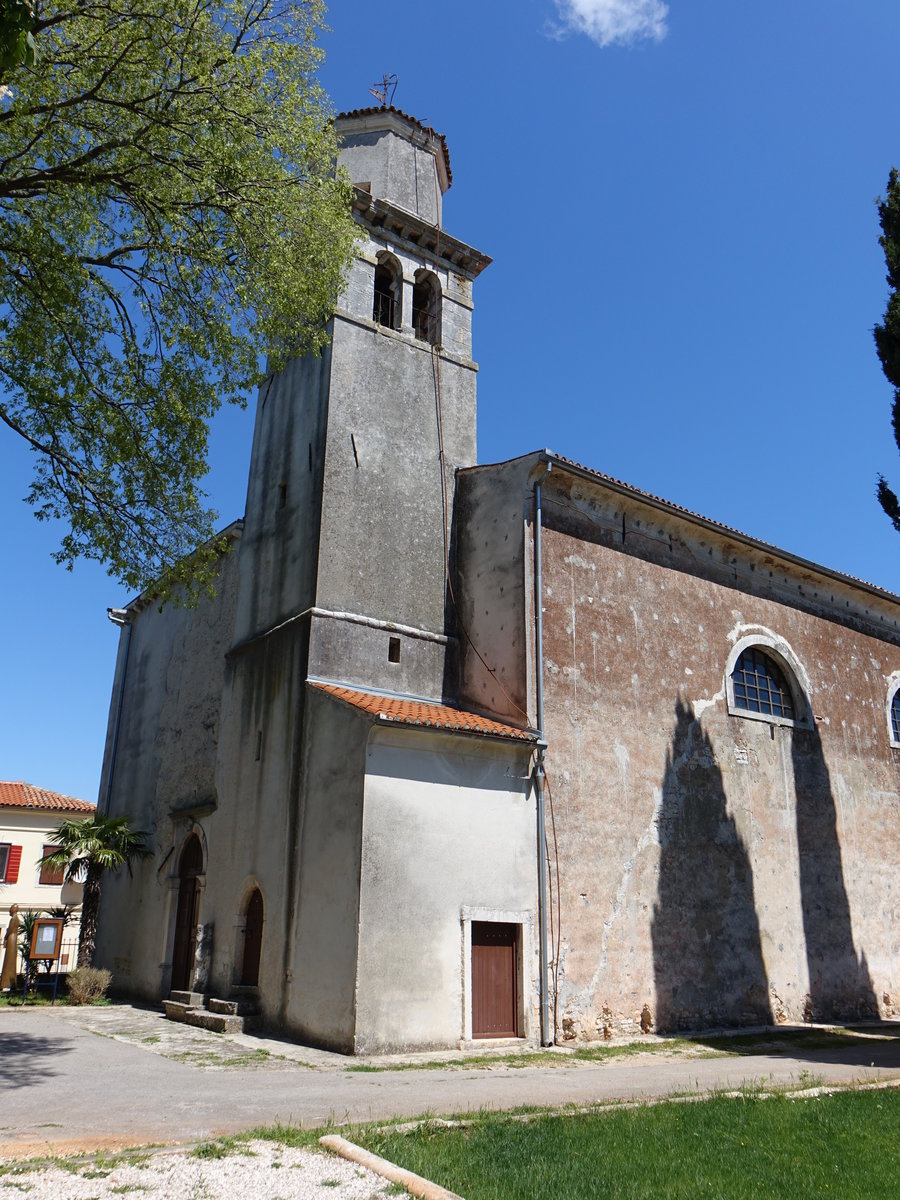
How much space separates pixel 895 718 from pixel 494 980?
13.5 m

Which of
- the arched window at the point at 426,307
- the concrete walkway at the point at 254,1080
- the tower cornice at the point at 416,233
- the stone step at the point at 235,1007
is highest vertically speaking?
the tower cornice at the point at 416,233

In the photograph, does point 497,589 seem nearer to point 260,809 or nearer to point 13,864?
point 260,809

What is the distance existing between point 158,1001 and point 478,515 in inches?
447

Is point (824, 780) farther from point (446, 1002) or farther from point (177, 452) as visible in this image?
point (177, 452)

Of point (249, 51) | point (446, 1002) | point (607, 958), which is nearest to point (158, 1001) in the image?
point (446, 1002)

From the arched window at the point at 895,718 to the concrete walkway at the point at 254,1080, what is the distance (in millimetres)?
8781

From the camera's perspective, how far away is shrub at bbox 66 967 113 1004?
1744cm

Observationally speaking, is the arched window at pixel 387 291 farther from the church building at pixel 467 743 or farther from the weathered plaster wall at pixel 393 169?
the weathered plaster wall at pixel 393 169

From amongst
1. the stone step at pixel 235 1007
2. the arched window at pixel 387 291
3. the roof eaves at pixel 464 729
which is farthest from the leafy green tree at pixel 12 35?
the arched window at pixel 387 291

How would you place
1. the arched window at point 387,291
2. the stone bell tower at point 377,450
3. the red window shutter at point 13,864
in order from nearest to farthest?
the stone bell tower at point 377,450, the arched window at point 387,291, the red window shutter at point 13,864

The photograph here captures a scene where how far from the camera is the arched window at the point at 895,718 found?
21.2m

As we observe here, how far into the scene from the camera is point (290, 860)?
551 inches

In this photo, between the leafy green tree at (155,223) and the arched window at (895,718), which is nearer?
the leafy green tree at (155,223)

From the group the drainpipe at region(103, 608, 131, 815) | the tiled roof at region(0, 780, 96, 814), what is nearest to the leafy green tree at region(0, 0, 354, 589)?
the drainpipe at region(103, 608, 131, 815)
